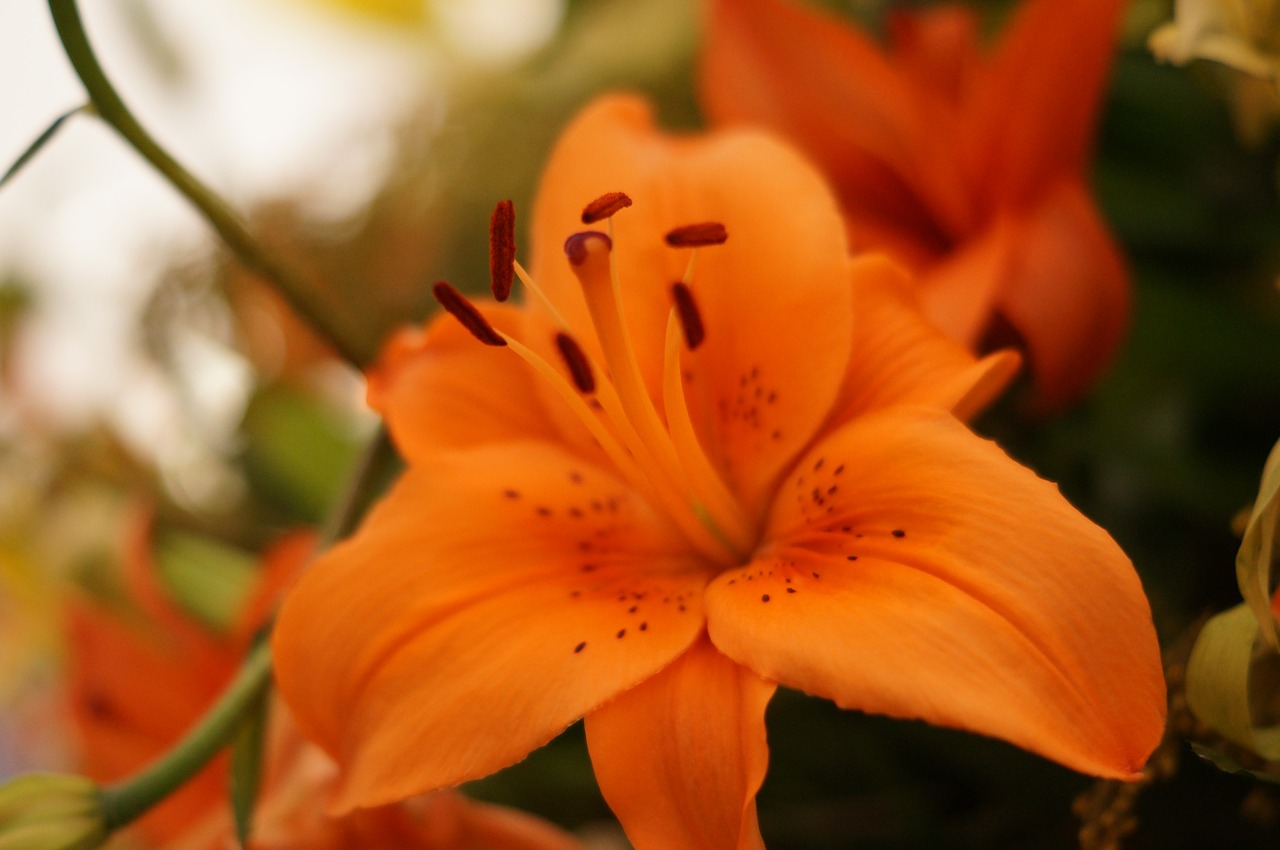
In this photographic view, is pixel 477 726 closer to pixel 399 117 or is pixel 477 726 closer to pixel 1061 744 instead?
pixel 1061 744

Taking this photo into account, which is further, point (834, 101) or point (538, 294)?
point (834, 101)

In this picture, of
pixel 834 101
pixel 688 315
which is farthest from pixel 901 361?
pixel 834 101

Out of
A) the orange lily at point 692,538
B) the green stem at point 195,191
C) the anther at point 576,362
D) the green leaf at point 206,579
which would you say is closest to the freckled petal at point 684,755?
the orange lily at point 692,538

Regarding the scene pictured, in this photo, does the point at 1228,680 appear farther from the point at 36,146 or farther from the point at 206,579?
the point at 206,579

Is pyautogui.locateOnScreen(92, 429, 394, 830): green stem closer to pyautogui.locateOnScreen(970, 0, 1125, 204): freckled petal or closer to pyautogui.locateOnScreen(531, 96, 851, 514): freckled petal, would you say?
pyautogui.locateOnScreen(531, 96, 851, 514): freckled petal

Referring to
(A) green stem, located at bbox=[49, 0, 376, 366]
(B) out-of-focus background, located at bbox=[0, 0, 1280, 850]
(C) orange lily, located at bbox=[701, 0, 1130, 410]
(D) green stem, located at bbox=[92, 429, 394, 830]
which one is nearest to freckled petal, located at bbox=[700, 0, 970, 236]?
(C) orange lily, located at bbox=[701, 0, 1130, 410]

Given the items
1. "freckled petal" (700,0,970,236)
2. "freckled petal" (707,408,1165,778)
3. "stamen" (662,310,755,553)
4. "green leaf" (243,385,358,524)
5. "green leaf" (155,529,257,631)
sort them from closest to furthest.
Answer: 1. "freckled petal" (707,408,1165,778)
2. "stamen" (662,310,755,553)
3. "freckled petal" (700,0,970,236)
4. "green leaf" (155,529,257,631)
5. "green leaf" (243,385,358,524)
